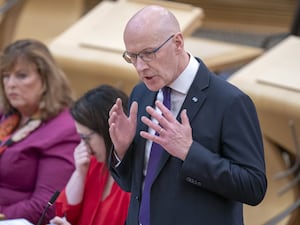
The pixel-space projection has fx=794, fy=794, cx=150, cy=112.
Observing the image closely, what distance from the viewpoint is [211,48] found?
5.00 metres

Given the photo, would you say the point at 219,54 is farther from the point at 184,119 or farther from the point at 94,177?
the point at 184,119

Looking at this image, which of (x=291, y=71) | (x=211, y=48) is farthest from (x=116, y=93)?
(x=211, y=48)

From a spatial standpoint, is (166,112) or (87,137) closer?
(166,112)

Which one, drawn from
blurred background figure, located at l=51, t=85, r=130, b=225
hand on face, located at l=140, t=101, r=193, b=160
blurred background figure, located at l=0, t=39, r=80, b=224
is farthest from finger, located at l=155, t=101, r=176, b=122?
blurred background figure, located at l=0, t=39, r=80, b=224

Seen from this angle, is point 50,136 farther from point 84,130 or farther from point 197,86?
point 197,86

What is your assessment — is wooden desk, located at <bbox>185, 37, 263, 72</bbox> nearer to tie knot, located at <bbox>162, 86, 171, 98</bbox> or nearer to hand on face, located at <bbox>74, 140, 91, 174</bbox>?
hand on face, located at <bbox>74, 140, 91, 174</bbox>

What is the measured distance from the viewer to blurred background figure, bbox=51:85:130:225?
2793 mm

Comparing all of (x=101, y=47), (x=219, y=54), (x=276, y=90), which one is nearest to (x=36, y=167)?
(x=276, y=90)

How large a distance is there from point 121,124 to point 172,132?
8.4 inches

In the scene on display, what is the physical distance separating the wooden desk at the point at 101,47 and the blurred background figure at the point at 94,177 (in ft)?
4.43

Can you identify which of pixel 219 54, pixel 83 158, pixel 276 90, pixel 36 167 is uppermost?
pixel 83 158

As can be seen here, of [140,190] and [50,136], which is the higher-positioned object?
[140,190]

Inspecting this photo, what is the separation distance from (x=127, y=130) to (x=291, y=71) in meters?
1.71

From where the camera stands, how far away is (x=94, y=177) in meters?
2.91
